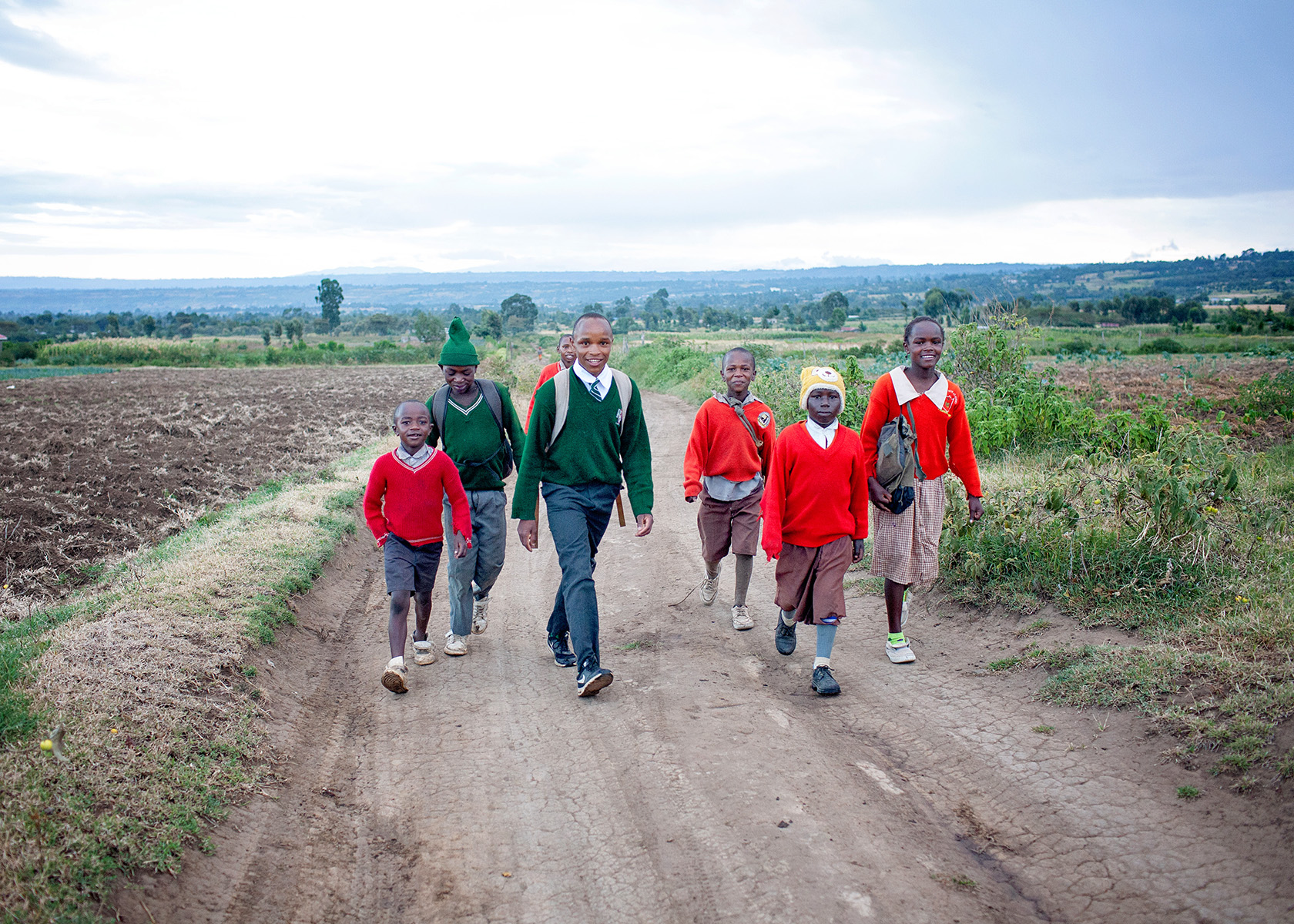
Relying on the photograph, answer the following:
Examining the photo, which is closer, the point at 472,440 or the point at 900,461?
the point at 900,461

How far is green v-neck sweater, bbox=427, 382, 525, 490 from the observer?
5.56 meters

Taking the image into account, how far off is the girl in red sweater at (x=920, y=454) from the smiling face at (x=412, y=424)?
2866mm

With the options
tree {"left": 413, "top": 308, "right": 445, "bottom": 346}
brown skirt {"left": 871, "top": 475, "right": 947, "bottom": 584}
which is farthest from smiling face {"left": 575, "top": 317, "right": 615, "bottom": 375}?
tree {"left": 413, "top": 308, "right": 445, "bottom": 346}

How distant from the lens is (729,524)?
625 centimetres

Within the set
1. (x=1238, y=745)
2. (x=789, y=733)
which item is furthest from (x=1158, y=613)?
(x=789, y=733)

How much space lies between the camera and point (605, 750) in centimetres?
419

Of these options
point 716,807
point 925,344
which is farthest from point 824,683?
point 925,344

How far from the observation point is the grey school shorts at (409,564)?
5121 mm

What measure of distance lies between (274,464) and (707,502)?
10709 mm

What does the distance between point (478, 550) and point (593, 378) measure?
1.63 meters

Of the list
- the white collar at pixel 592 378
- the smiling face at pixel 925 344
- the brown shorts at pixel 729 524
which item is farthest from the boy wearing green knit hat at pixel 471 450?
the smiling face at pixel 925 344

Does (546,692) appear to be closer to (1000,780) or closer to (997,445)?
(1000,780)

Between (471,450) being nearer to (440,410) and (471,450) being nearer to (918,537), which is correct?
(440,410)

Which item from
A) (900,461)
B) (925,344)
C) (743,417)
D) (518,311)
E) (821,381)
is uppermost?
(518,311)
